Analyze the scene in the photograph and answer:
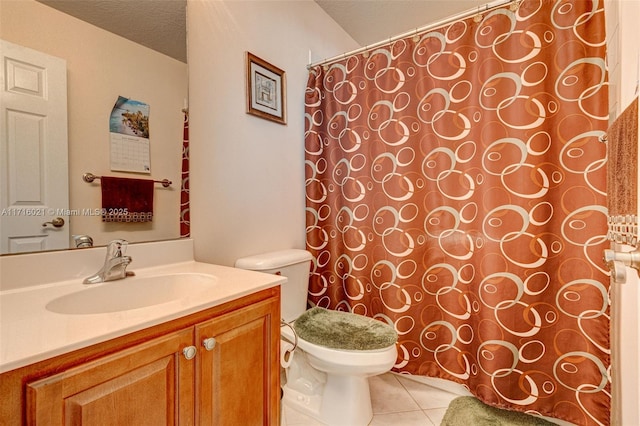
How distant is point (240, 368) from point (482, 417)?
1.20m

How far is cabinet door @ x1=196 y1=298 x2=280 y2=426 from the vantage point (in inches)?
29.7

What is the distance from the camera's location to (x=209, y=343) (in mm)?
753

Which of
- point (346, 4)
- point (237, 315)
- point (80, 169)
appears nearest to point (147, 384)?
point (237, 315)

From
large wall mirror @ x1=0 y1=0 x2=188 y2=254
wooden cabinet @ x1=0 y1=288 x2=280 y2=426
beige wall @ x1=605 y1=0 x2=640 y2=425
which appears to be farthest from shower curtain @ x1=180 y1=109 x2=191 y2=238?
beige wall @ x1=605 y1=0 x2=640 y2=425

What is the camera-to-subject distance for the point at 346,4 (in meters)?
1.99

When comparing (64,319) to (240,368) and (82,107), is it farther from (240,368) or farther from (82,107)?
(82,107)

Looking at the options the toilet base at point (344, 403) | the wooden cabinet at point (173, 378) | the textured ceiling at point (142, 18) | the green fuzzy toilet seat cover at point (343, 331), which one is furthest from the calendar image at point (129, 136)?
the toilet base at point (344, 403)

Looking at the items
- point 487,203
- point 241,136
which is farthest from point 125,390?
point 487,203

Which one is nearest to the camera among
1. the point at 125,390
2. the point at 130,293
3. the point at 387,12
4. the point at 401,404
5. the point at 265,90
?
the point at 125,390

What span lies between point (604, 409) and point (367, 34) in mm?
2633

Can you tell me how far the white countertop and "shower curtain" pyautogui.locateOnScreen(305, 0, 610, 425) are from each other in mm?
874

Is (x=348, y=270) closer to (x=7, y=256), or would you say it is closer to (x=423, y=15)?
(x=7, y=256)

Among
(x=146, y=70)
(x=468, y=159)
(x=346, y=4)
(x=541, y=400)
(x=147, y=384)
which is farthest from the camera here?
(x=346, y=4)

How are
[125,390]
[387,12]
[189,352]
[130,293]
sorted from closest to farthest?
[125,390], [189,352], [130,293], [387,12]
